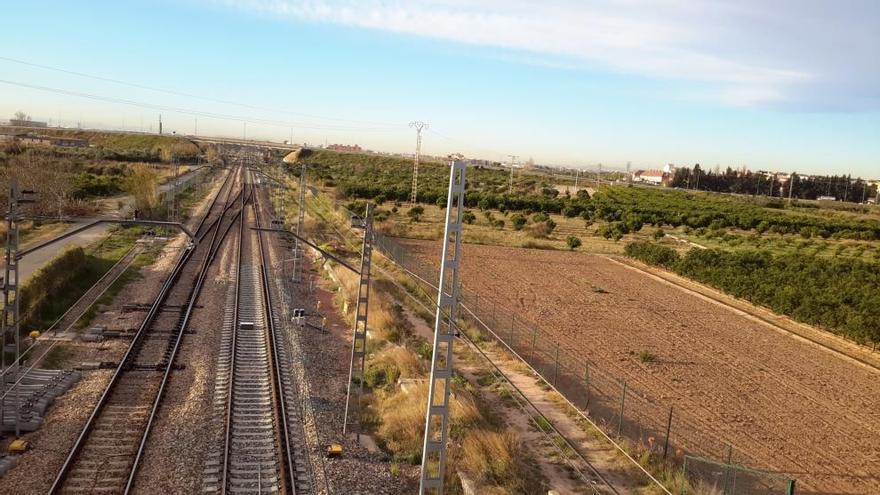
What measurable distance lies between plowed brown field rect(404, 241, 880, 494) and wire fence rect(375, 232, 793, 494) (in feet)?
0.89

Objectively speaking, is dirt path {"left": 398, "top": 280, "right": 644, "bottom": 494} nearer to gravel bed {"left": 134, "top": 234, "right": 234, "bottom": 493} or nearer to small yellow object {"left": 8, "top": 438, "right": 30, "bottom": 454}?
gravel bed {"left": 134, "top": 234, "right": 234, "bottom": 493}

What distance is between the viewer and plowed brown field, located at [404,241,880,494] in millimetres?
16797

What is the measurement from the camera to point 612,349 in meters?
25.3

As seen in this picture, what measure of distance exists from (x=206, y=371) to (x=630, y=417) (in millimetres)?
11135

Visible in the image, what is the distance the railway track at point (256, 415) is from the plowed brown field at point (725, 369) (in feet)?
32.0

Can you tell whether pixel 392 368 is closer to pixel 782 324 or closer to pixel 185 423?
pixel 185 423

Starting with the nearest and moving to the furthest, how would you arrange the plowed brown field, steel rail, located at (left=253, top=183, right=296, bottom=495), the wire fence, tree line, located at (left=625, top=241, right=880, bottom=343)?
steel rail, located at (left=253, top=183, right=296, bottom=495) → the wire fence → the plowed brown field → tree line, located at (left=625, top=241, right=880, bottom=343)

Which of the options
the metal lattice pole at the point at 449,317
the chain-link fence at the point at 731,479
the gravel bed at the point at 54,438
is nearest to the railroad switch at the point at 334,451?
the metal lattice pole at the point at 449,317

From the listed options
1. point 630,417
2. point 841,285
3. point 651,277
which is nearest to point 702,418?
point 630,417

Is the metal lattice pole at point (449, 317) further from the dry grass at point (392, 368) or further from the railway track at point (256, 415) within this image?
the dry grass at point (392, 368)

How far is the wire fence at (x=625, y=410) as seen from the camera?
15305 mm

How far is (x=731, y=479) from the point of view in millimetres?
13422

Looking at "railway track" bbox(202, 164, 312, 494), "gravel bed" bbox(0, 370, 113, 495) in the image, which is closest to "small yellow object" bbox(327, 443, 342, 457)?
"railway track" bbox(202, 164, 312, 494)

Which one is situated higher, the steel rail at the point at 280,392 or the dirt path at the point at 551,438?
the steel rail at the point at 280,392
